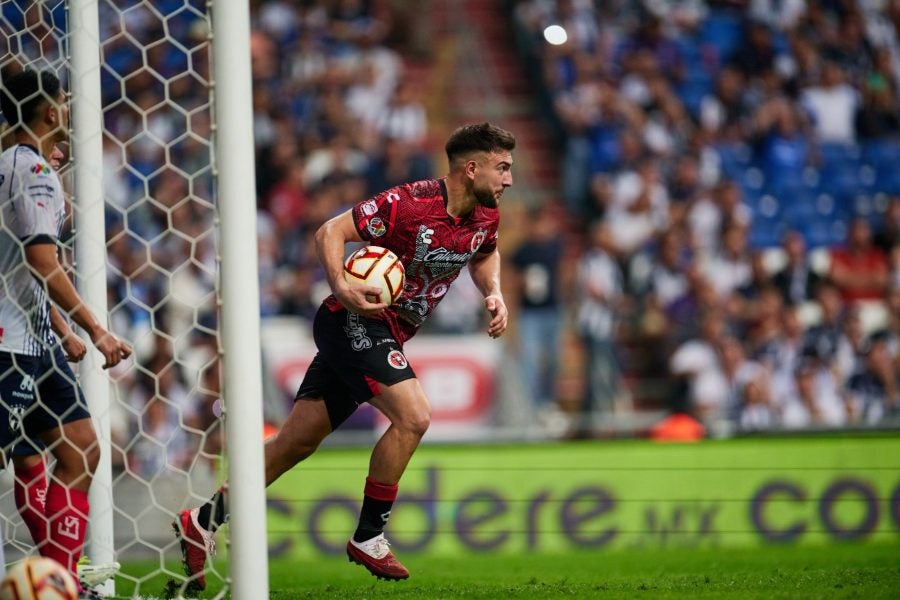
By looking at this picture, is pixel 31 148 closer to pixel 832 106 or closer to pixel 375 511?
pixel 375 511

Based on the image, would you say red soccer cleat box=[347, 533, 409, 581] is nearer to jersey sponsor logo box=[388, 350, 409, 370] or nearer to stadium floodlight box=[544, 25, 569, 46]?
jersey sponsor logo box=[388, 350, 409, 370]

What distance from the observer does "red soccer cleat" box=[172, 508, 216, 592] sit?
608 centimetres

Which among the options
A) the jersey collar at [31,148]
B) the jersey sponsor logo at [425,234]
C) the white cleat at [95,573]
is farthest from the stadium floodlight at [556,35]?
the white cleat at [95,573]

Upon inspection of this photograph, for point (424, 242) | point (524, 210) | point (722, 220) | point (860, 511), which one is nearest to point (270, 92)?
point (524, 210)

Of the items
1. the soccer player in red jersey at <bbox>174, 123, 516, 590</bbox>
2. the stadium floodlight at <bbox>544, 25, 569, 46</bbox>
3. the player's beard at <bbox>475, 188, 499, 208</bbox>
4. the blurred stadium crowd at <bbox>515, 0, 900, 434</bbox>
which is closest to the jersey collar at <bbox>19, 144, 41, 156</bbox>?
the soccer player in red jersey at <bbox>174, 123, 516, 590</bbox>

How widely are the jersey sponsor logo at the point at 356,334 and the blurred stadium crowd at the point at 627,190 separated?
15.7ft

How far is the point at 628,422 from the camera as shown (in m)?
11.9

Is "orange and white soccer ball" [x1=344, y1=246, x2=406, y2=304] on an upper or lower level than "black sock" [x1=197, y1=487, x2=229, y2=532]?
upper

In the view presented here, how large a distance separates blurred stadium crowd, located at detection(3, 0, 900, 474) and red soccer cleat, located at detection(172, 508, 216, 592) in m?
4.33

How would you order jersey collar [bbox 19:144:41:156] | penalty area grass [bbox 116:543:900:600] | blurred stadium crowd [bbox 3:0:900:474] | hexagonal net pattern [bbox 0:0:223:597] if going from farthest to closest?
blurred stadium crowd [bbox 3:0:900:474] → hexagonal net pattern [bbox 0:0:223:597] → penalty area grass [bbox 116:543:900:600] → jersey collar [bbox 19:144:41:156]

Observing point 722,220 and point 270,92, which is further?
point 270,92

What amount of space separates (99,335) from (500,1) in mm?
13746

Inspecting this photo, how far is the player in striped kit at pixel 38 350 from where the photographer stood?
213 inches

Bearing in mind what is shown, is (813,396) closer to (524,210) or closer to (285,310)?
(524,210)
